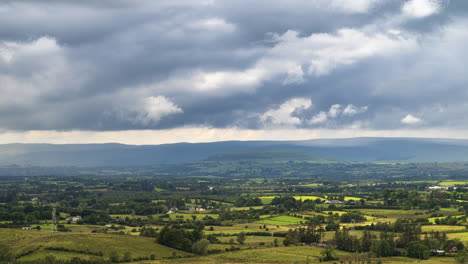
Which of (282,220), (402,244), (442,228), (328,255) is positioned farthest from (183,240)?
(442,228)

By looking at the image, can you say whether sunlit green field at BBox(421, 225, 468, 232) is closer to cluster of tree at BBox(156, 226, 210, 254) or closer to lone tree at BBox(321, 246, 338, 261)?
lone tree at BBox(321, 246, 338, 261)

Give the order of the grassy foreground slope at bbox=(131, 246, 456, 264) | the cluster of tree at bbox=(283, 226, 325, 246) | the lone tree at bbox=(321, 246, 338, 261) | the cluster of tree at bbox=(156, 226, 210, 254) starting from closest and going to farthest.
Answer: the grassy foreground slope at bbox=(131, 246, 456, 264), the lone tree at bbox=(321, 246, 338, 261), the cluster of tree at bbox=(156, 226, 210, 254), the cluster of tree at bbox=(283, 226, 325, 246)

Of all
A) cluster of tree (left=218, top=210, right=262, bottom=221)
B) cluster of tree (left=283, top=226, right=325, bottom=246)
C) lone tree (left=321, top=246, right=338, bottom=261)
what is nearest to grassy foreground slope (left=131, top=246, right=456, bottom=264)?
lone tree (left=321, top=246, right=338, bottom=261)

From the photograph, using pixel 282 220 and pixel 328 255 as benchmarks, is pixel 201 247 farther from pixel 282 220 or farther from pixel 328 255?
pixel 282 220

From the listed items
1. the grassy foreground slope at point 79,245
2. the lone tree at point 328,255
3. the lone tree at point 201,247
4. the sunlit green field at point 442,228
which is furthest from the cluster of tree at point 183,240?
the sunlit green field at point 442,228

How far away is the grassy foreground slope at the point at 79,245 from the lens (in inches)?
4053

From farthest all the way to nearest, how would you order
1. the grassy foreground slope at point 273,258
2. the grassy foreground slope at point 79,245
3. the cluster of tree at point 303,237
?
1. the cluster of tree at point 303,237
2. the grassy foreground slope at point 79,245
3. the grassy foreground slope at point 273,258

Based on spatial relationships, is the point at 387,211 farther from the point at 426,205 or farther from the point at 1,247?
the point at 1,247

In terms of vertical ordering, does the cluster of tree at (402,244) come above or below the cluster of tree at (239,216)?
above

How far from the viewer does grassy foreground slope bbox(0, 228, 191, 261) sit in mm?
102938

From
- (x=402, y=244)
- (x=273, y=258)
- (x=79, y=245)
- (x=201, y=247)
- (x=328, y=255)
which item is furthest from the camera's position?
(x=402, y=244)

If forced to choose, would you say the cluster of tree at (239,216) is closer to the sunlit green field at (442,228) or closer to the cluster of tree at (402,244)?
the cluster of tree at (402,244)

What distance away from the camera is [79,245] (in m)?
108

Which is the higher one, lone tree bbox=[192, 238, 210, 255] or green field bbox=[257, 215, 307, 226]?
lone tree bbox=[192, 238, 210, 255]
